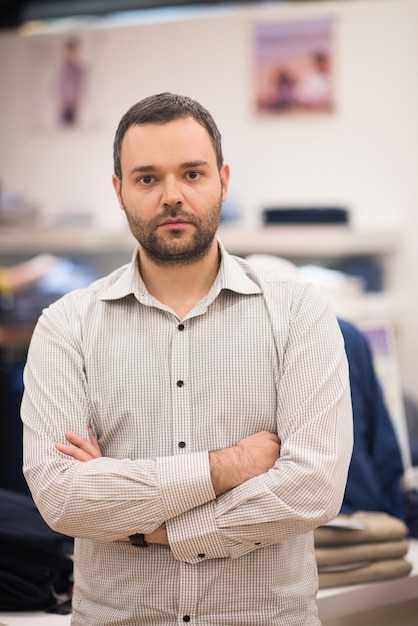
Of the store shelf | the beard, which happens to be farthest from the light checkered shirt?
the store shelf

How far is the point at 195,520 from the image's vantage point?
1778 mm

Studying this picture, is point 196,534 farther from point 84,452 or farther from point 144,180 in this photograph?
point 144,180

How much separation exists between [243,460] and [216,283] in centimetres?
39

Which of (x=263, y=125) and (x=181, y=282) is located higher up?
(x=263, y=125)

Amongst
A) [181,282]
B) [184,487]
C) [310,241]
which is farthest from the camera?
[310,241]

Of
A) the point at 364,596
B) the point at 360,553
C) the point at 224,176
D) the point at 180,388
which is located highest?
the point at 224,176

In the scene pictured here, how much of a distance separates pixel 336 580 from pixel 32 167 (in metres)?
3.65

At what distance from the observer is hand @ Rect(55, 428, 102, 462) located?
6.05 ft

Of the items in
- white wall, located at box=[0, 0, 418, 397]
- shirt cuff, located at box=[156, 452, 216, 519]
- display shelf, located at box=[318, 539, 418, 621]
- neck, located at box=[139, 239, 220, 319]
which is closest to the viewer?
shirt cuff, located at box=[156, 452, 216, 519]

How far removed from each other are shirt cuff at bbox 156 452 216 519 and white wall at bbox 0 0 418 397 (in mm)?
2582

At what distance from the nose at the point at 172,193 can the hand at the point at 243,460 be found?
0.50m

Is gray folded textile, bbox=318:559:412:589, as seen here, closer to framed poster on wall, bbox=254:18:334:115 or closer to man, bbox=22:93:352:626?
man, bbox=22:93:352:626

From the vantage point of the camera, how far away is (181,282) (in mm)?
1980

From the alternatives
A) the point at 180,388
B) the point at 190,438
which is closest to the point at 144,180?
the point at 180,388
